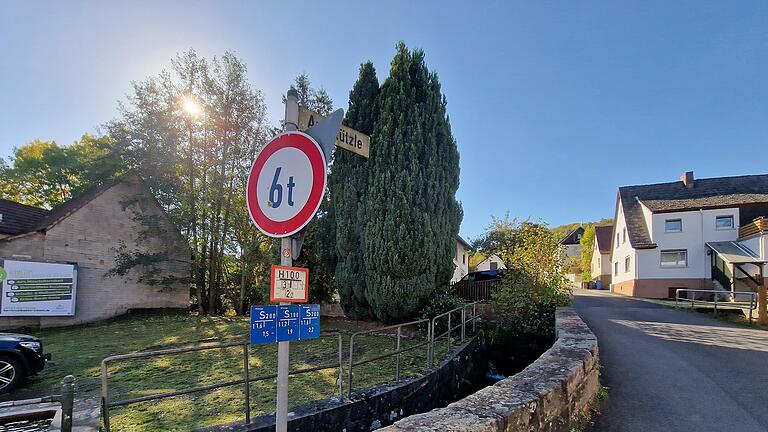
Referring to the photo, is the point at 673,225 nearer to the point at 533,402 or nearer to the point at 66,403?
the point at 533,402

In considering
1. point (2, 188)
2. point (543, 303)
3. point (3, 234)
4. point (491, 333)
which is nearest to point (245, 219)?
point (3, 234)

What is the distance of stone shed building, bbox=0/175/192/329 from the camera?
13.2 m

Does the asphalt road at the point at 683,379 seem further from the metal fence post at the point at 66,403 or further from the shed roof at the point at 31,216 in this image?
the shed roof at the point at 31,216

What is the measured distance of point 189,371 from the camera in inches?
277

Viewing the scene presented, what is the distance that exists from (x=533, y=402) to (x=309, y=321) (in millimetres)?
1705

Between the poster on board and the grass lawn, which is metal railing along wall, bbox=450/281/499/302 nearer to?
the grass lawn

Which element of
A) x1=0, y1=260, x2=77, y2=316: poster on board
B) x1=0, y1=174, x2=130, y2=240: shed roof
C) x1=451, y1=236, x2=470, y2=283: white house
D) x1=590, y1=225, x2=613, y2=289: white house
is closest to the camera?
x1=0, y1=260, x2=77, y2=316: poster on board

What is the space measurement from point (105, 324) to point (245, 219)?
Result: 6469 millimetres

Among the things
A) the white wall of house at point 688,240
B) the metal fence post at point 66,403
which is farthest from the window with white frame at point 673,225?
the metal fence post at point 66,403

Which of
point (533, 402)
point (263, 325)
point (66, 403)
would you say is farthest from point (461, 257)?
point (263, 325)

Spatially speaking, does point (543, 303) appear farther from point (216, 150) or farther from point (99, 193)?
point (99, 193)

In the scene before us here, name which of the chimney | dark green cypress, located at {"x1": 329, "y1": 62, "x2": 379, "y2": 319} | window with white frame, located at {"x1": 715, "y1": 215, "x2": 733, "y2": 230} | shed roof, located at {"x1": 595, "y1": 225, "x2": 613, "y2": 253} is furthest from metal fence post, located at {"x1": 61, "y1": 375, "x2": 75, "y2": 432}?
shed roof, located at {"x1": 595, "y1": 225, "x2": 613, "y2": 253}

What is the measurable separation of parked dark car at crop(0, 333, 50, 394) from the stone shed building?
891 cm

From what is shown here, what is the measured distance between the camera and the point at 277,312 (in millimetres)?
2123
